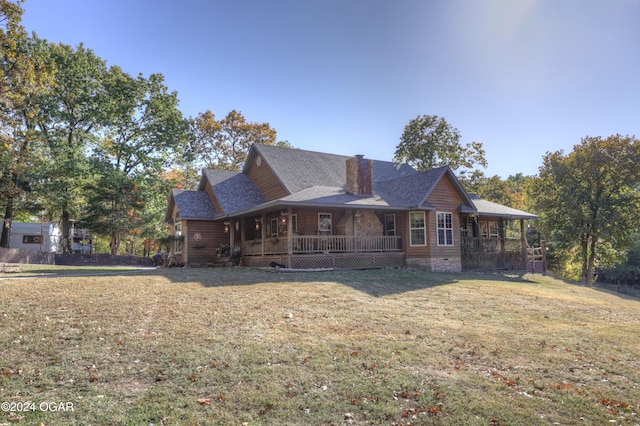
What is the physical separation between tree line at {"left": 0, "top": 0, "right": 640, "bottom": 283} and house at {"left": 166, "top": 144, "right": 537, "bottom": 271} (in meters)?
6.60

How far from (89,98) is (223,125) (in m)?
13.7

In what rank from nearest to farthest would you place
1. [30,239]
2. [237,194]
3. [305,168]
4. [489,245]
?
1. [237,194]
2. [305,168]
3. [489,245]
4. [30,239]

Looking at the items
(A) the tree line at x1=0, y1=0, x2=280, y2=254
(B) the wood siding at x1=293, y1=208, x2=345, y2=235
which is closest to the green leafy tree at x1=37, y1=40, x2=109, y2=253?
(A) the tree line at x1=0, y1=0, x2=280, y2=254

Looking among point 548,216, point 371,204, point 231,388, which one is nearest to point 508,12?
point 371,204

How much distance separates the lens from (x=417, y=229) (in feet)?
71.9

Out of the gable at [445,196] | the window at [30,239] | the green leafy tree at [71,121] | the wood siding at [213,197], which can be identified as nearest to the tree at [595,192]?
the gable at [445,196]

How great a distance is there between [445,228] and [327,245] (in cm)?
686

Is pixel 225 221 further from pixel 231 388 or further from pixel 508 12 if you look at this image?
pixel 231 388

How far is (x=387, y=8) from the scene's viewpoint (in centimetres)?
1867

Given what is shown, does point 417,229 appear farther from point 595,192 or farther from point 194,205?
point 595,192

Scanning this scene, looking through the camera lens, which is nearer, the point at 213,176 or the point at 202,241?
the point at 202,241

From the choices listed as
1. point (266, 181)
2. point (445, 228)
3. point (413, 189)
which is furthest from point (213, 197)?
point (445, 228)

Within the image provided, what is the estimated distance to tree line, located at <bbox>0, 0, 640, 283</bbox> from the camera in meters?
27.9

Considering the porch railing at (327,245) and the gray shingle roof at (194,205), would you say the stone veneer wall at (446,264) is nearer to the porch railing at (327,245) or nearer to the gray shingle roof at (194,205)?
the porch railing at (327,245)
